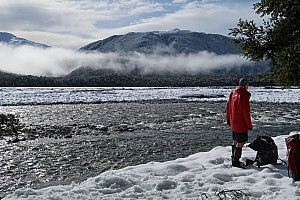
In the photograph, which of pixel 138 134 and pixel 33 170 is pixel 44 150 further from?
pixel 138 134

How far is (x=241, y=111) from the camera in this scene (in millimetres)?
9211

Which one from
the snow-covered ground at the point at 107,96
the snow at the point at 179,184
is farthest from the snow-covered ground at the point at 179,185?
the snow-covered ground at the point at 107,96

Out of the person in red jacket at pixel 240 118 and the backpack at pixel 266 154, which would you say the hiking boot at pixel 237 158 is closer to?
the person in red jacket at pixel 240 118

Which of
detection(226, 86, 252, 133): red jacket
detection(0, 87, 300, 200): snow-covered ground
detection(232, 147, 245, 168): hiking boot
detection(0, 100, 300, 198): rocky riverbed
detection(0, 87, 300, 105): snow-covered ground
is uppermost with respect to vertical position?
detection(226, 86, 252, 133): red jacket

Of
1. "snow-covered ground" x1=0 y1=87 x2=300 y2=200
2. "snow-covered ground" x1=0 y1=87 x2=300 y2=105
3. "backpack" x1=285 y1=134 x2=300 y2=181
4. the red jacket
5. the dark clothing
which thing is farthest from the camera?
"snow-covered ground" x1=0 y1=87 x2=300 y2=105

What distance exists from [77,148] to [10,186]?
680cm

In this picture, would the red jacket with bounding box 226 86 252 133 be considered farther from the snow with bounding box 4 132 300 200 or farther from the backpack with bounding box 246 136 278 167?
the snow with bounding box 4 132 300 200

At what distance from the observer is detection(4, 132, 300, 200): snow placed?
7.28 metres

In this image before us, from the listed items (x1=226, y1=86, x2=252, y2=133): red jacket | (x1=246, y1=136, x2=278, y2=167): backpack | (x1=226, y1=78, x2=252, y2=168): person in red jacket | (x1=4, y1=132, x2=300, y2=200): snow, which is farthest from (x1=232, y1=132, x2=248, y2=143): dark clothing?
(x1=4, y1=132, x2=300, y2=200): snow

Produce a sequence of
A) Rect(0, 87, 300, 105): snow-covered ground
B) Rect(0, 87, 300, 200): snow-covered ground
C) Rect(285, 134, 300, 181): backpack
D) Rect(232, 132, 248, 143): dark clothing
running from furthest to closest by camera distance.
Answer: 1. Rect(0, 87, 300, 105): snow-covered ground
2. Rect(232, 132, 248, 143): dark clothing
3. Rect(285, 134, 300, 181): backpack
4. Rect(0, 87, 300, 200): snow-covered ground

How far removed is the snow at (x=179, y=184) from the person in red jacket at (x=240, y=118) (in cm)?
53

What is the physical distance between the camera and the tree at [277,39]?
10992 millimetres

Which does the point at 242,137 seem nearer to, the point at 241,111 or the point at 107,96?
the point at 241,111

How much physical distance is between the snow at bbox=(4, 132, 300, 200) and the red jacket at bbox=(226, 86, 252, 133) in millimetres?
1150
